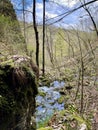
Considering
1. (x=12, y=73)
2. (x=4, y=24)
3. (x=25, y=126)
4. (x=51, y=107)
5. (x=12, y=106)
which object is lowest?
(x=51, y=107)

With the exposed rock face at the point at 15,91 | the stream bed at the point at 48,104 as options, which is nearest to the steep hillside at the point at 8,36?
the stream bed at the point at 48,104

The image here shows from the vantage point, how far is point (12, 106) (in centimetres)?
482

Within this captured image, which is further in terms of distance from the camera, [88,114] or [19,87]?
[88,114]

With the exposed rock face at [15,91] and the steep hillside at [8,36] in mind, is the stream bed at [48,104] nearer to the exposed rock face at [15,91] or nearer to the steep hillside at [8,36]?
the steep hillside at [8,36]

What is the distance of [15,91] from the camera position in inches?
195

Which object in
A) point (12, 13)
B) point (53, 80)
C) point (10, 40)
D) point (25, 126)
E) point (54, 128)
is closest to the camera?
point (25, 126)

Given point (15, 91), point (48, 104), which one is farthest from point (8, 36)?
point (15, 91)

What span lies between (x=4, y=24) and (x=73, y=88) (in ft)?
19.7

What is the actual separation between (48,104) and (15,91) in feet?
31.4

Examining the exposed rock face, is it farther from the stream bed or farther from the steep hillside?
the steep hillside

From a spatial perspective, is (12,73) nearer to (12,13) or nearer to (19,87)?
(19,87)

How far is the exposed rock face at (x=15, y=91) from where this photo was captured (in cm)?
470

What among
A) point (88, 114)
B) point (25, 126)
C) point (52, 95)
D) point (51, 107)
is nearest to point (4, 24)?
point (52, 95)

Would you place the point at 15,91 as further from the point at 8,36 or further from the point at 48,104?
the point at 8,36
